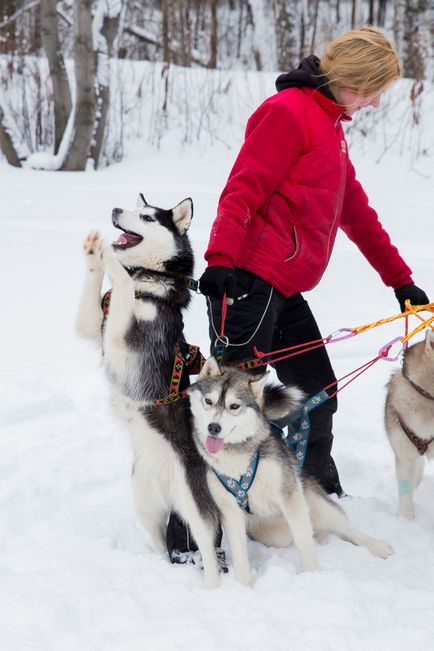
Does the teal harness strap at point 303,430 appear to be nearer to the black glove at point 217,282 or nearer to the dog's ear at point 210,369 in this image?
the dog's ear at point 210,369

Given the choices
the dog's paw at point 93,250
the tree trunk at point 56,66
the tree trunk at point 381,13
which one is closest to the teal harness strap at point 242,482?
the dog's paw at point 93,250

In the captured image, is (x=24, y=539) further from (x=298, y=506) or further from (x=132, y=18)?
(x=132, y=18)

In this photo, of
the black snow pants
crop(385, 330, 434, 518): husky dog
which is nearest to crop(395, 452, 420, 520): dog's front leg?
crop(385, 330, 434, 518): husky dog

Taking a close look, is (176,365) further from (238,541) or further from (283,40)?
(283,40)

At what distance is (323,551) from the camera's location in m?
2.44

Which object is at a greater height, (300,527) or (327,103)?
(327,103)

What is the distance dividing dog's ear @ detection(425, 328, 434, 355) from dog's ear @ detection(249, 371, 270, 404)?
0.77 meters

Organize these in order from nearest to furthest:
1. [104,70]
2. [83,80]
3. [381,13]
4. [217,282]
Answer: [217,282], [83,80], [104,70], [381,13]

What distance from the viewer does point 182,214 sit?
2461mm

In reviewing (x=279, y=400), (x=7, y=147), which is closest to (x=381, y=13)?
(x=7, y=147)

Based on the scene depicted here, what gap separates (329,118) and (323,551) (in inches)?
60.4

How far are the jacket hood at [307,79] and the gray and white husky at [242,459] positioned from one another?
39.0 inches

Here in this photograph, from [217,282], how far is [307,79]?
80cm

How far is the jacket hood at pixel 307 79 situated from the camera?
7.53 feet
